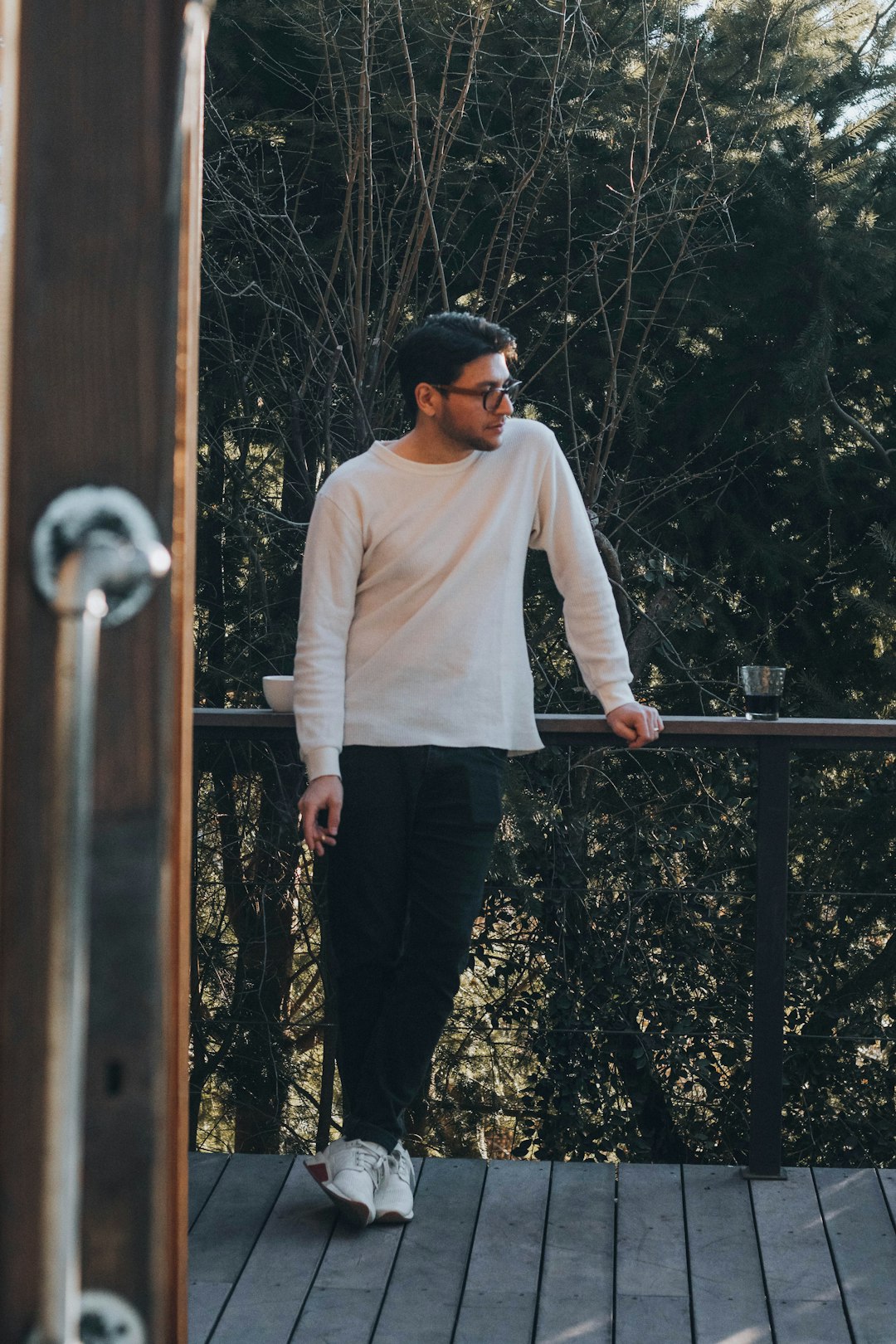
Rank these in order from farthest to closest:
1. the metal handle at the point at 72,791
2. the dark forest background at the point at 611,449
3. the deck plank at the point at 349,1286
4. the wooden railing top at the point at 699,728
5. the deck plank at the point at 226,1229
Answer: the dark forest background at the point at 611,449, the wooden railing top at the point at 699,728, the deck plank at the point at 226,1229, the deck plank at the point at 349,1286, the metal handle at the point at 72,791

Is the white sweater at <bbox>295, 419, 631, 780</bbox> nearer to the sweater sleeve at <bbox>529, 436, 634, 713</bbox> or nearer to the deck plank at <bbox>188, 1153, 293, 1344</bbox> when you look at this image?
the sweater sleeve at <bbox>529, 436, 634, 713</bbox>

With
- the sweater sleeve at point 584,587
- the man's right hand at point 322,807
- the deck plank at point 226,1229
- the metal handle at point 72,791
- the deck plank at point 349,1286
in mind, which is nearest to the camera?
the metal handle at point 72,791

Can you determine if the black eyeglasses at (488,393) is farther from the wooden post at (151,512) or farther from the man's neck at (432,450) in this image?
the wooden post at (151,512)

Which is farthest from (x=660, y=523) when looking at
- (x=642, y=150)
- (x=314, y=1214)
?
(x=314, y=1214)

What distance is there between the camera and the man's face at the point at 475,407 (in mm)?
2240

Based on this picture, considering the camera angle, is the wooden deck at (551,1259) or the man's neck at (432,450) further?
the man's neck at (432,450)

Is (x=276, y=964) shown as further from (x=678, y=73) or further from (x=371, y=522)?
(x=678, y=73)

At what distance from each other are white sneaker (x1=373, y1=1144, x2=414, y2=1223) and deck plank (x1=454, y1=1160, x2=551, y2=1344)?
12cm

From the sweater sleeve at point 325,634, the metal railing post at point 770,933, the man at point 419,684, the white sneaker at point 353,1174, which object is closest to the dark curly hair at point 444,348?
the man at point 419,684

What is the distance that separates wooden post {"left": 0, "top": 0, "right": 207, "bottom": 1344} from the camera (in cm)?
52

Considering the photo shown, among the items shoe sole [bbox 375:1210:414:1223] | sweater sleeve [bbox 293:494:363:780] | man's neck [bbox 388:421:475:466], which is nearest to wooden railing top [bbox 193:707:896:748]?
sweater sleeve [bbox 293:494:363:780]

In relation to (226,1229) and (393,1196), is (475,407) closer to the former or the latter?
(393,1196)

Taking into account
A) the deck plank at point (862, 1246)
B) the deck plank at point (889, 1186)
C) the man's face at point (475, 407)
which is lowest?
the deck plank at point (862, 1246)

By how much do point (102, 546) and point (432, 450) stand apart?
1804 millimetres
